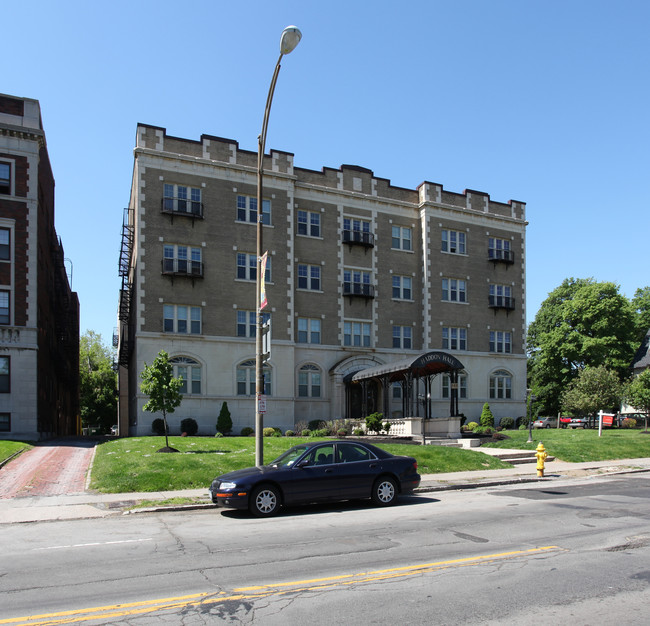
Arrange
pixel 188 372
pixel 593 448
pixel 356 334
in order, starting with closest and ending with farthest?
1. pixel 593 448
2. pixel 188 372
3. pixel 356 334

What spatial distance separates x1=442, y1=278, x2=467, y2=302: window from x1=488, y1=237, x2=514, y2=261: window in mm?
3215

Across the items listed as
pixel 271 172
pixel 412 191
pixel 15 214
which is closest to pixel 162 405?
pixel 15 214

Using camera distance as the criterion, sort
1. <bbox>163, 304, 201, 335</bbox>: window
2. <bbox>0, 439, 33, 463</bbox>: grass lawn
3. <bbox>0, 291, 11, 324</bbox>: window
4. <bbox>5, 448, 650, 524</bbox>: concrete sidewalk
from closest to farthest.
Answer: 1. <bbox>5, 448, 650, 524</bbox>: concrete sidewalk
2. <bbox>0, 439, 33, 463</bbox>: grass lawn
3. <bbox>0, 291, 11, 324</bbox>: window
4. <bbox>163, 304, 201, 335</bbox>: window

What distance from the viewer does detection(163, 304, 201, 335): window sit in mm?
33719

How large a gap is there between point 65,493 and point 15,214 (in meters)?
20.5

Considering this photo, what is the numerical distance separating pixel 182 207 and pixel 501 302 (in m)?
23.4

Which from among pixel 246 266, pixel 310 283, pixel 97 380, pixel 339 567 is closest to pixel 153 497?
pixel 339 567

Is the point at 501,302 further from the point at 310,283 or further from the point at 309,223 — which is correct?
the point at 309,223

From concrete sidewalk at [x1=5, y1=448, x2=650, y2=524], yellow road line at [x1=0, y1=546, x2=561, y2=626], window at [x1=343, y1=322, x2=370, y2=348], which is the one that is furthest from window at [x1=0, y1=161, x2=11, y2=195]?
yellow road line at [x1=0, y1=546, x2=561, y2=626]

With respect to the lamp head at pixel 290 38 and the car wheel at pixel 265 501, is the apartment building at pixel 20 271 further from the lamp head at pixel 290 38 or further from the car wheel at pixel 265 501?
the lamp head at pixel 290 38

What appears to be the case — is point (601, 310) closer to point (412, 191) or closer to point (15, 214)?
point (412, 191)

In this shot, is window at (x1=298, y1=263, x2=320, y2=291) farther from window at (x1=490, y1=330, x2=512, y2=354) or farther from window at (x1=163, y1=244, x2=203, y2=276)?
window at (x1=490, y1=330, x2=512, y2=354)

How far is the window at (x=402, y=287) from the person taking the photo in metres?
41.0

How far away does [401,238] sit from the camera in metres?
41.5
